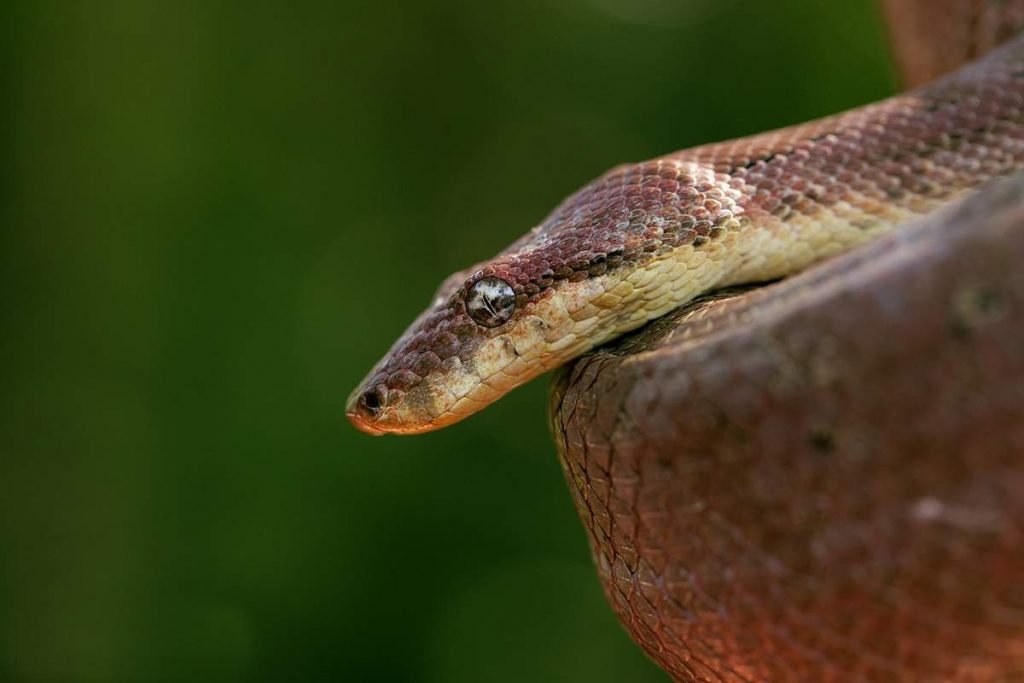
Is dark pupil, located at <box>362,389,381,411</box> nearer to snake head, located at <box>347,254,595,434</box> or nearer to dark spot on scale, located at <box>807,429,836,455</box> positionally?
snake head, located at <box>347,254,595,434</box>

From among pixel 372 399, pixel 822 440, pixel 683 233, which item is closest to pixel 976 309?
pixel 822 440

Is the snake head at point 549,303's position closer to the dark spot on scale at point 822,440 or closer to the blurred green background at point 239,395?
the dark spot on scale at point 822,440

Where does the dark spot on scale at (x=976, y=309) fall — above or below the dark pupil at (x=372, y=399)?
below

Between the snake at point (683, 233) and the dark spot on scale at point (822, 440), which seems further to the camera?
the snake at point (683, 233)

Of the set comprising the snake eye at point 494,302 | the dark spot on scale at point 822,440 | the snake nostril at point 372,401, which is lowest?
the dark spot on scale at point 822,440

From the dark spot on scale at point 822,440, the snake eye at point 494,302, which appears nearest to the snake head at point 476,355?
the snake eye at point 494,302

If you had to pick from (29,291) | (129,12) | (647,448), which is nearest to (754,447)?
(647,448)

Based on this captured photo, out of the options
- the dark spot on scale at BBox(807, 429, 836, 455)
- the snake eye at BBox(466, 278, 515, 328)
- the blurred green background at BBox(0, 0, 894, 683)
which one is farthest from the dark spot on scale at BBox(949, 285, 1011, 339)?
the blurred green background at BBox(0, 0, 894, 683)
